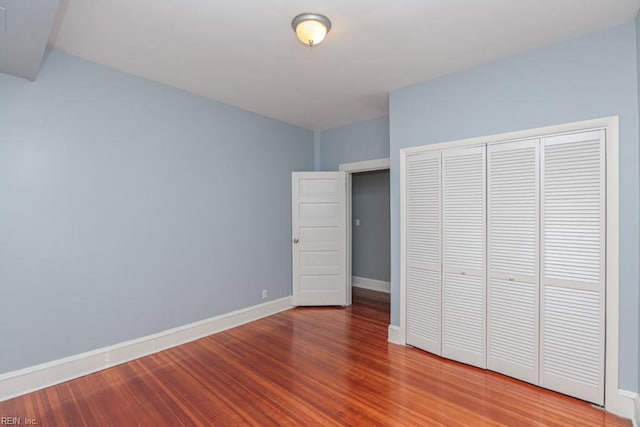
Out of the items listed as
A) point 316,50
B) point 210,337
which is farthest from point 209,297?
point 316,50

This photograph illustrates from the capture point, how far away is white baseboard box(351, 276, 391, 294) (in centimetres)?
536

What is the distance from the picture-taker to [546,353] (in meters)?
2.43

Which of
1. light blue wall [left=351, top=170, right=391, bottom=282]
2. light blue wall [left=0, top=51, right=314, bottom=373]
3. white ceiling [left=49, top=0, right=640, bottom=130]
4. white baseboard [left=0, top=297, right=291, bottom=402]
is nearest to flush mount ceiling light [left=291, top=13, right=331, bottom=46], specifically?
white ceiling [left=49, top=0, right=640, bottom=130]

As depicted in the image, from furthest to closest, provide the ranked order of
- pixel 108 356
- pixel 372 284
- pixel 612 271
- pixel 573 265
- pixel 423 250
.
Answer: pixel 372 284 → pixel 423 250 → pixel 108 356 → pixel 573 265 → pixel 612 271

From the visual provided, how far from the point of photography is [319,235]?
4613 millimetres

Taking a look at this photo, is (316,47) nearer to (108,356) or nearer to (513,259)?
(513,259)

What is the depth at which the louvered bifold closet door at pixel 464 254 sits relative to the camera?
2775mm

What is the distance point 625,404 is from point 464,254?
1.41m

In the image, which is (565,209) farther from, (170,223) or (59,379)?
(59,379)

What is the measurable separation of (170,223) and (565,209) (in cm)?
358

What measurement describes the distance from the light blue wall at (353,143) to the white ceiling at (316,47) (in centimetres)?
101

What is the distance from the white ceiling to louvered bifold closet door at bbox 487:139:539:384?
0.87m

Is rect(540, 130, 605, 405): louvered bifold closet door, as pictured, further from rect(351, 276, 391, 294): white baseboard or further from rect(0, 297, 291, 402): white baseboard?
rect(0, 297, 291, 402): white baseboard

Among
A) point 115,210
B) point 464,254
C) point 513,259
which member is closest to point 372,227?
point 464,254
